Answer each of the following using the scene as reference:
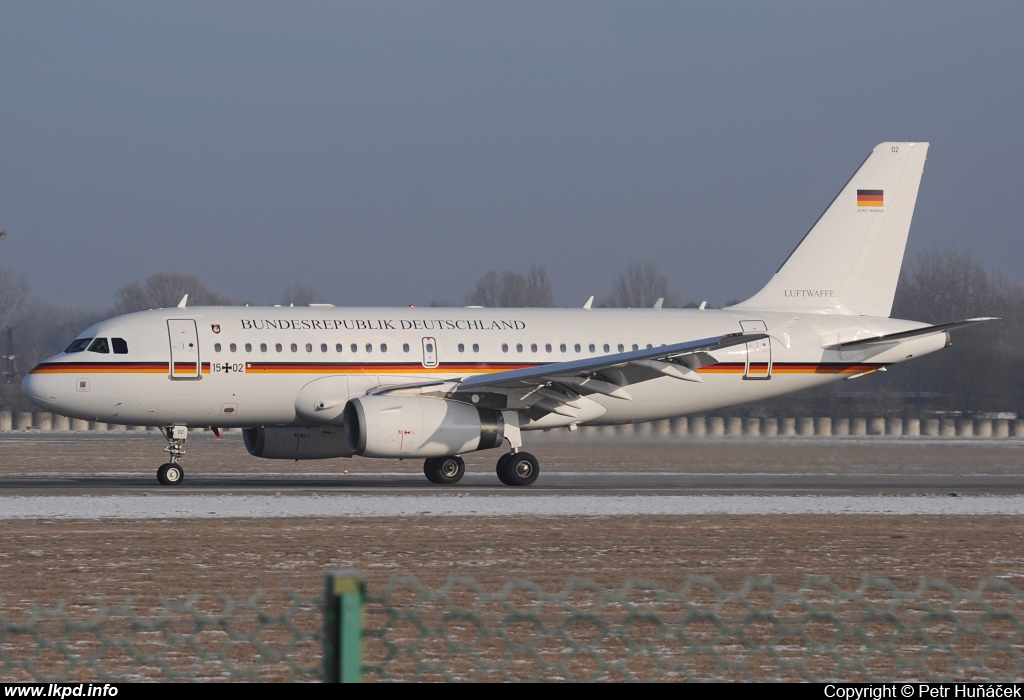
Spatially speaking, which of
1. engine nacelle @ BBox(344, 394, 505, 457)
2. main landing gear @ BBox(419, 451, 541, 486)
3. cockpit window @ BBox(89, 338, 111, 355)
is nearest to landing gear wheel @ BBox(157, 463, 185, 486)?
cockpit window @ BBox(89, 338, 111, 355)

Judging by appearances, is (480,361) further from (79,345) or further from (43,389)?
(43,389)

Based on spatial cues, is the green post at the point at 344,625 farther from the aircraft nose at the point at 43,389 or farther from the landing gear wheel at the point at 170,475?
the aircraft nose at the point at 43,389

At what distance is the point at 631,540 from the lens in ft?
52.9

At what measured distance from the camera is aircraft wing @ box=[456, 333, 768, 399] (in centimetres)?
2466

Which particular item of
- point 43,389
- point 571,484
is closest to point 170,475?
point 43,389

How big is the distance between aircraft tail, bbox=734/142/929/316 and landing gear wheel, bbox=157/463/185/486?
1396 cm

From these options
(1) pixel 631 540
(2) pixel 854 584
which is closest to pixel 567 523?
(1) pixel 631 540

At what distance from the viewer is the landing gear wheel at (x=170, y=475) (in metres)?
24.6

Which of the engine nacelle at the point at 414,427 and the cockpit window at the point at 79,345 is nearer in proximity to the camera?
the engine nacelle at the point at 414,427

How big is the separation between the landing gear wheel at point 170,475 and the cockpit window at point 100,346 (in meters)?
2.73

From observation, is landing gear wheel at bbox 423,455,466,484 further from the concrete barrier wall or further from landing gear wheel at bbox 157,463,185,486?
the concrete barrier wall

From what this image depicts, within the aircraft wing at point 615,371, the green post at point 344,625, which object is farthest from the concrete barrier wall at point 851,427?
the green post at point 344,625

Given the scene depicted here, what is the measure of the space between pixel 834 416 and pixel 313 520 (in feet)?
158

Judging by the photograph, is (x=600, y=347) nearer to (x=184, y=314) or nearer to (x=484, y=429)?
(x=484, y=429)
